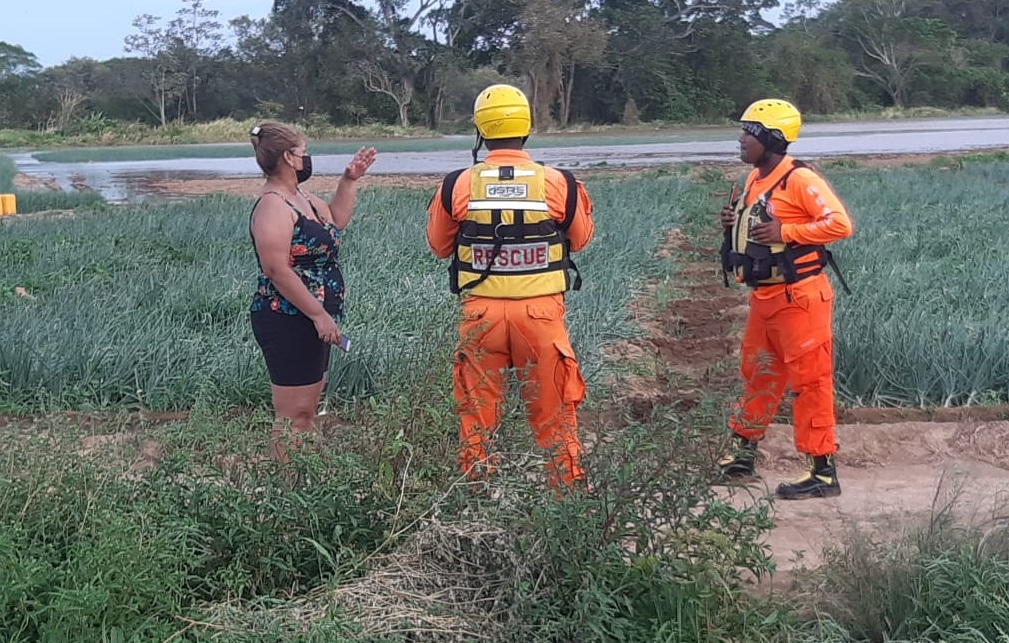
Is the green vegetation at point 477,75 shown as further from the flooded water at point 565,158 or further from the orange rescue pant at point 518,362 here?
the orange rescue pant at point 518,362

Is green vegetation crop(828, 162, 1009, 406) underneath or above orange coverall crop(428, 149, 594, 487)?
underneath

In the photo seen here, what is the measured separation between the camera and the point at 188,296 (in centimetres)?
744

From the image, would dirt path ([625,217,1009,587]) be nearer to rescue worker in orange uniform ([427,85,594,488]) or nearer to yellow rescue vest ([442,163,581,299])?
rescue worker in orange uniform ([427,85,594,488])

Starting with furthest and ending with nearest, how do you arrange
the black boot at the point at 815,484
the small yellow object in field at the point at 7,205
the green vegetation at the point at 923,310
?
the small yellow object in field at the point at 7,205, the green vegetation at the point at 923,310, the black boot at the point at 815,484

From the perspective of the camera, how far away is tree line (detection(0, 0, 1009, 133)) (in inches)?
1933

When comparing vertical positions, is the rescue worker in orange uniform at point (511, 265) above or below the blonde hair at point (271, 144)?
Result: below

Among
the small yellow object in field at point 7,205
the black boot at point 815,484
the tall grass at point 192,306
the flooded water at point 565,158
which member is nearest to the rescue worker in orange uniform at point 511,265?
the tall grass at point 192,306

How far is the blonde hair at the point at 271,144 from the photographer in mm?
3961

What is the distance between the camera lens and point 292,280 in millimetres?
3865

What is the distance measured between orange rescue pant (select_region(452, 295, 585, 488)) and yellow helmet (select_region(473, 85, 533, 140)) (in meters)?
0.62

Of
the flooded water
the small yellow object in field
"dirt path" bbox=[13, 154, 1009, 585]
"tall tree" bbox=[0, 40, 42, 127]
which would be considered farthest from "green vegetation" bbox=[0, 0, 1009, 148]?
"dirt path" bbox=[13, 154, 1009, 585]

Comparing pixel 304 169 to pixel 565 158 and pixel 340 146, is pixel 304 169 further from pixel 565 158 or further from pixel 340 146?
pixel 340 146

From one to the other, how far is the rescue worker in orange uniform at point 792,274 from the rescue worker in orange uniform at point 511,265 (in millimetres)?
1033

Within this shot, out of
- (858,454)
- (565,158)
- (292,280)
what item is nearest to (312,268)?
(292,280)
